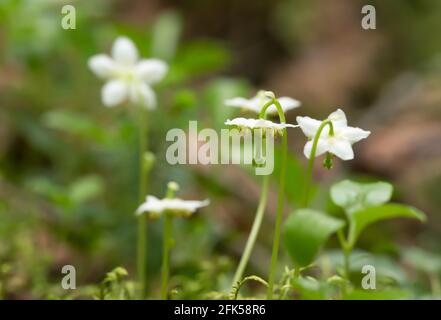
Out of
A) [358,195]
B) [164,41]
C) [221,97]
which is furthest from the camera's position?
[164,41]

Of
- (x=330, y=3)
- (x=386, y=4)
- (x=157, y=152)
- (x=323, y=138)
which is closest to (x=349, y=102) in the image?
(x=386, y=4)

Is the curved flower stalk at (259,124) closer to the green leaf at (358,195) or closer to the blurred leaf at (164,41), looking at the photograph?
the green leaf at (358,195)

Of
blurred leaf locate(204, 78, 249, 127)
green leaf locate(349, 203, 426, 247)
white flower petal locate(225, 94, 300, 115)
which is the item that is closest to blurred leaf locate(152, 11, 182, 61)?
blurred leaf locate(204, 78, 249, 127)

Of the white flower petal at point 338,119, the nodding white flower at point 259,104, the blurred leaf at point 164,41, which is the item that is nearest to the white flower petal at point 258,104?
the nodding white flower at point 259,104

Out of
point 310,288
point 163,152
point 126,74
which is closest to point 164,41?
point 163,152

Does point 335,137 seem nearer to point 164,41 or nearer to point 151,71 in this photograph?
point 151,71

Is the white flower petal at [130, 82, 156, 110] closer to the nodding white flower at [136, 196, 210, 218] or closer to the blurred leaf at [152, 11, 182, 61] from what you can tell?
the nodding white flower at [136, 196, 210, 218]
